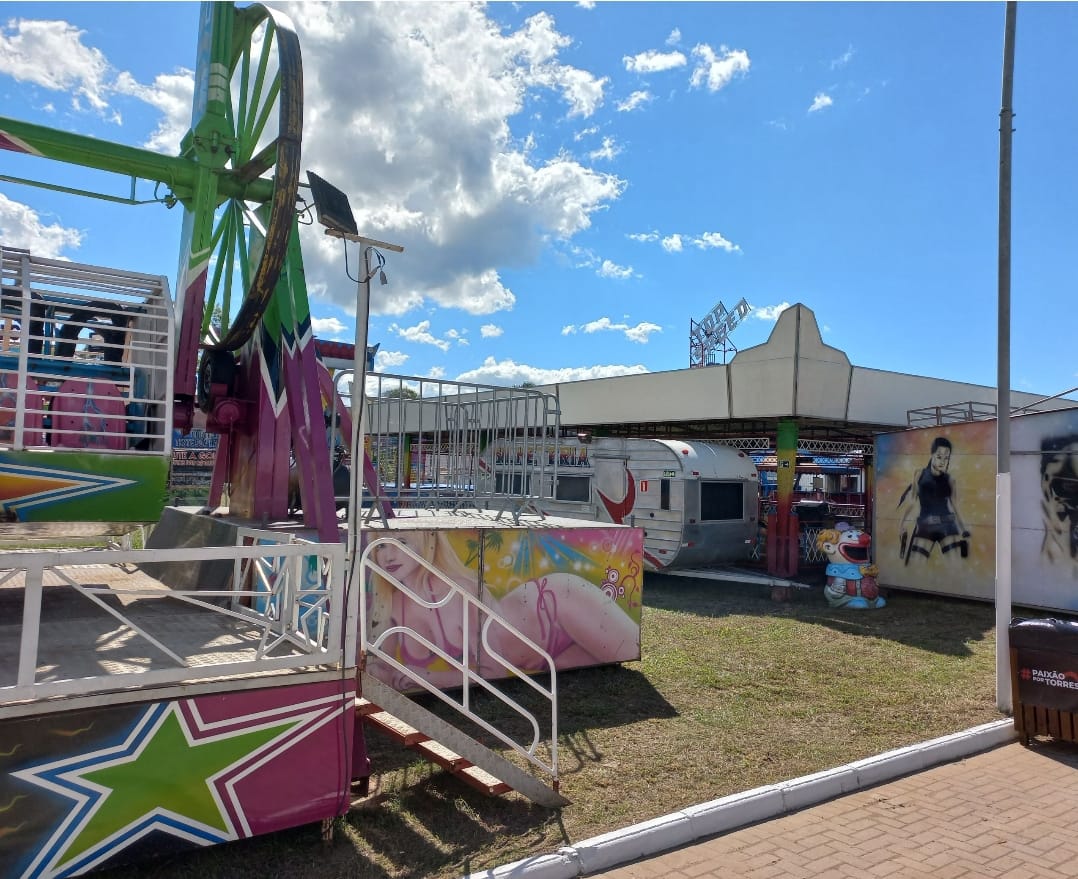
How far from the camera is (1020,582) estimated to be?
12.9 metres

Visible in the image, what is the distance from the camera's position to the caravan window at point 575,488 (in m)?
17.1

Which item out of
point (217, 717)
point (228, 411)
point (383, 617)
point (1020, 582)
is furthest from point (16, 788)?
point (1020, 582)

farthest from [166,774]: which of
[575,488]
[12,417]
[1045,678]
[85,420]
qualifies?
[575,488]

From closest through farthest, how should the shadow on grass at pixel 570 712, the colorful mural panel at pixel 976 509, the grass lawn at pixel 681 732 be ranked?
the grass lawn at pixel 681 732 → the shadow on grass at pixel 570 712 → the colorful mural panel at pixel 976 509

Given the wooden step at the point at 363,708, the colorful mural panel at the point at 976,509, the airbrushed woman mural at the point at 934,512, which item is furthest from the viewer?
the airbrushed woman mural at the point at 934,512

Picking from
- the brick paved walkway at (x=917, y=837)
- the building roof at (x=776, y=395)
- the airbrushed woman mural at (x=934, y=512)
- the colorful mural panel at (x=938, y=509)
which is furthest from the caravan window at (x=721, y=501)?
the brick paved walkway at (x=917, y=837)

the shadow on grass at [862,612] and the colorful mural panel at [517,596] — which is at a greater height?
the colorful mural panel at [517,596]

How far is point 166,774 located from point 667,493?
40.9 ft

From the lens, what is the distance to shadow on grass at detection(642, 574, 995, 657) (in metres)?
11.2

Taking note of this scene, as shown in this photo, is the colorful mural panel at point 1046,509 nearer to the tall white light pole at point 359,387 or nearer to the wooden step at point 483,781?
the wooden step at point 483,781

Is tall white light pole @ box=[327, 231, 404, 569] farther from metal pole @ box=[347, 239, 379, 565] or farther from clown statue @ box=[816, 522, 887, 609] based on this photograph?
clown statue @ box=[816, 522, 887, 609]

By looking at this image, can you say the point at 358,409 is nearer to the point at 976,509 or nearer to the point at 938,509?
the point at 976,509

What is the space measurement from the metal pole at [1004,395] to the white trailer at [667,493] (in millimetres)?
7965

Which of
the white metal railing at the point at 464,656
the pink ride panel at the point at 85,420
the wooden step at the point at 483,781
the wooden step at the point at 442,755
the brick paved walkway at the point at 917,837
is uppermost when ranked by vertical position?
the pink ride panel at the point at 85,420
